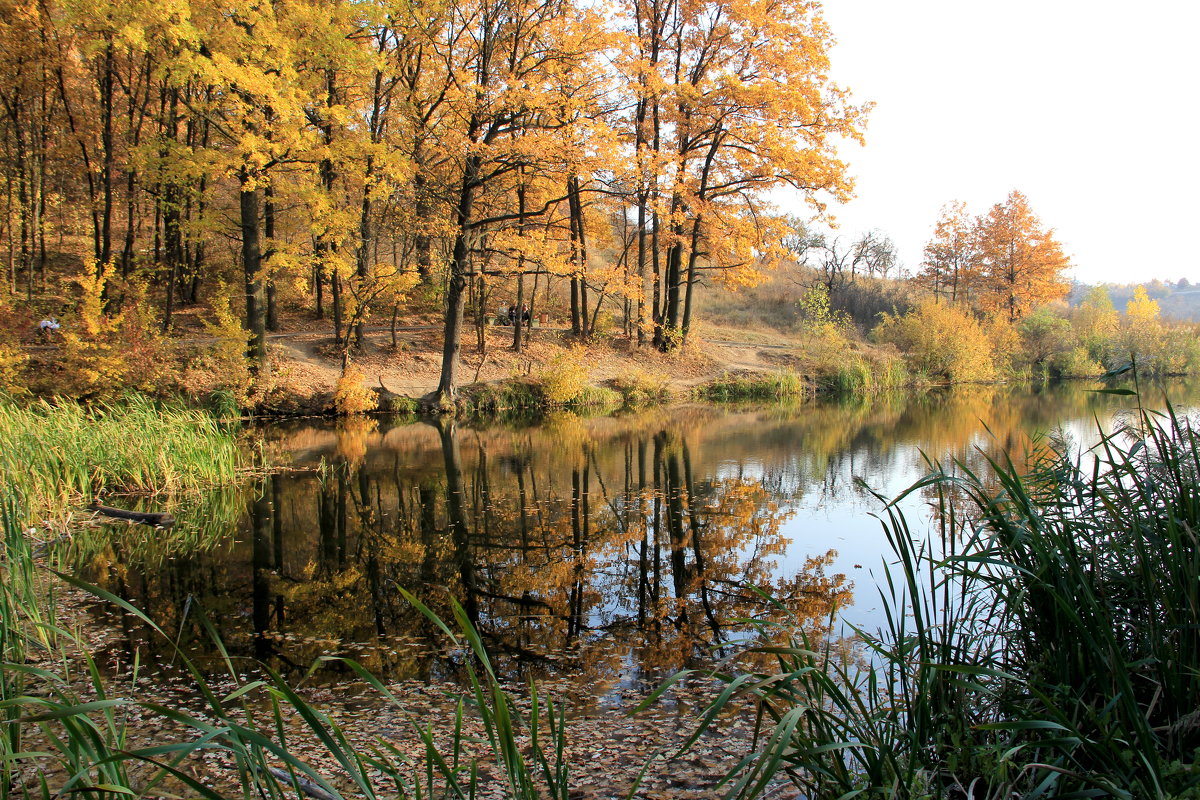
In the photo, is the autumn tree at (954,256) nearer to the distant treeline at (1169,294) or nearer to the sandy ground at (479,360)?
the sandy ground at (479,360)

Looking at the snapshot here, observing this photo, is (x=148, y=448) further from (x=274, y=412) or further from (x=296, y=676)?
(x=274, y=412)

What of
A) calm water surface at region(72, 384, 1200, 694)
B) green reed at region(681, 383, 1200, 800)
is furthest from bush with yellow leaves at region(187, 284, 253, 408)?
green reed at region(681, 383, 1200, 800)

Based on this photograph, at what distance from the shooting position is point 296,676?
14.5 feet

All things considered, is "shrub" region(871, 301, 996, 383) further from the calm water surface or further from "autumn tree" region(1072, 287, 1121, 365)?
the calm water surface

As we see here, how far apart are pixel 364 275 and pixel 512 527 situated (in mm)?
13269

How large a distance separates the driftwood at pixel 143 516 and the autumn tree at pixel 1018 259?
3938cm

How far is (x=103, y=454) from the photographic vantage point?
8.74 metres

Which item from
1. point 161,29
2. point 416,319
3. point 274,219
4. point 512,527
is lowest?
point 512,527

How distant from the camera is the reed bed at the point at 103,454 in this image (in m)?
7.22

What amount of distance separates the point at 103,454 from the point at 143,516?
148 cm

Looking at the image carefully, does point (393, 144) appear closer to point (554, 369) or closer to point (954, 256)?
point (554, 369)

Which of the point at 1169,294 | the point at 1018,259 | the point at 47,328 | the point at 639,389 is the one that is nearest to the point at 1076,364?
the point at 1018,259

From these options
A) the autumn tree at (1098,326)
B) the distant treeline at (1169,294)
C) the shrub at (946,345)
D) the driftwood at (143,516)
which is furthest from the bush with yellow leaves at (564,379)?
the distant treeline at (1169,294)

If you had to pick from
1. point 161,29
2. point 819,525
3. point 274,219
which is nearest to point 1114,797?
point 819,525
